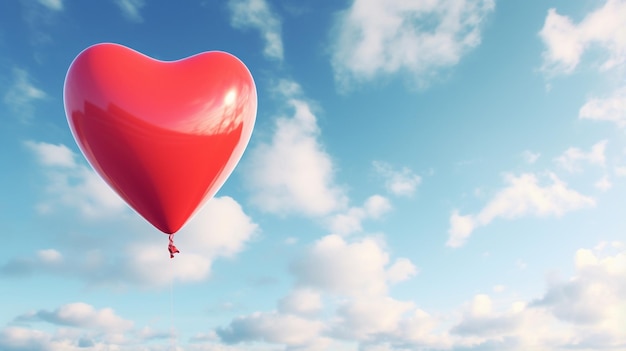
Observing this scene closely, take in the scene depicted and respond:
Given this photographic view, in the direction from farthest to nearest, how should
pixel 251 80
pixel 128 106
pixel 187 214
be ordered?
pixel 251 80 < pixel 187 214 < pixel 128 106

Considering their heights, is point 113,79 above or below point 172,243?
above

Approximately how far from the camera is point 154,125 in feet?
59.8

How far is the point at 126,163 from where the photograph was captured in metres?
18.3

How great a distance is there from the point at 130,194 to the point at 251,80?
6.11 meters

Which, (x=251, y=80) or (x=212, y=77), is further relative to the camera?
(x=251, y=80)

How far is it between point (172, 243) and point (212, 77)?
19.5 feet

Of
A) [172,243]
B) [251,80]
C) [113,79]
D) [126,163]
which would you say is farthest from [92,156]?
[251,80]

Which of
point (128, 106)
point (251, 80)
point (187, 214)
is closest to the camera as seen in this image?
point (128, 106)

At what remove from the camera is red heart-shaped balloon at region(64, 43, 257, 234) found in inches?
717

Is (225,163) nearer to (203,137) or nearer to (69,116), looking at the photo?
(203,137)

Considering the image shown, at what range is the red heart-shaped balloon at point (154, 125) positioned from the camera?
18203mm

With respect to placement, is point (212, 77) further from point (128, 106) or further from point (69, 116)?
point (69, 116)

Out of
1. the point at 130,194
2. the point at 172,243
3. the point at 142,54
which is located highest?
the point at 142,54

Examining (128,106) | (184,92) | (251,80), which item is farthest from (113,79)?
(251,80)
